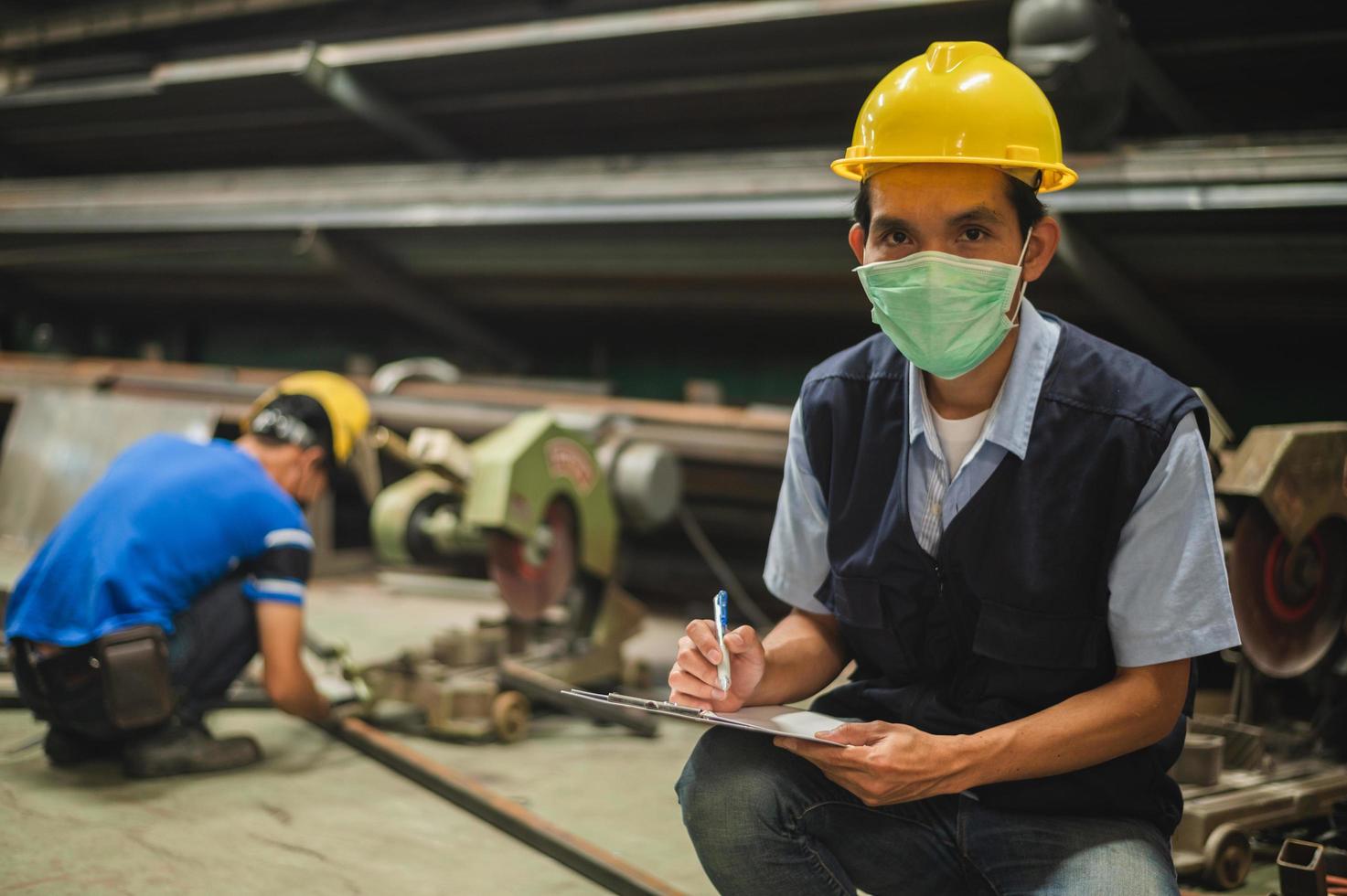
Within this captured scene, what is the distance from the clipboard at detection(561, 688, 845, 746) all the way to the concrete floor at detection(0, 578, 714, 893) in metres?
0.69

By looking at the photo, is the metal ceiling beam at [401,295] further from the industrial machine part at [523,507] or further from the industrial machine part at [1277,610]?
the industrial machine part at [1277,610]

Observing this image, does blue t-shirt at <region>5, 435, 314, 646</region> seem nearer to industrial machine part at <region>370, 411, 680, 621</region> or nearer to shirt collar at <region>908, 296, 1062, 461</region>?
industrial machine part at <region>370, 411, 680, 621</region>

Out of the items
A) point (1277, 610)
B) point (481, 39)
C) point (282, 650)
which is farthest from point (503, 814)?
point (481, 39)

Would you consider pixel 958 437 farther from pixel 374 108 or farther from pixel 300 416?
pixel 374 108

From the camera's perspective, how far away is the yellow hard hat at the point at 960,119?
1.21 m

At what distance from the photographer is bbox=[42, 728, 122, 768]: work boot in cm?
229

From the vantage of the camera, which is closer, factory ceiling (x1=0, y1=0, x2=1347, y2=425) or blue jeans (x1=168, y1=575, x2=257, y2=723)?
blue jeans (x1=168, y1=575, x2=257, y2=723)

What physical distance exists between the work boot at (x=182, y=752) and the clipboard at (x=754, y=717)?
4.54 feet

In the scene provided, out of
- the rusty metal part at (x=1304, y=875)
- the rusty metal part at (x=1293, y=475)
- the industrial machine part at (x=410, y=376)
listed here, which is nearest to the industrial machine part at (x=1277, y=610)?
the rusty metal part at (x=1293, y=475)

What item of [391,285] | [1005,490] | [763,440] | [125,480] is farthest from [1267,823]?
[391,285]

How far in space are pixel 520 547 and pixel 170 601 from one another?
0.88 metres

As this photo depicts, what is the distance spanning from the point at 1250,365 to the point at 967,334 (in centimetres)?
282

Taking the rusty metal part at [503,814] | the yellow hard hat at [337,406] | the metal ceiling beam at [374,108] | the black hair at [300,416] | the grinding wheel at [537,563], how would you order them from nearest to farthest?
the rusty metal part at [503,814], the black hair at [300,416], the yellow hard hat at [337,406], the grinding wheel at [537,563], the metal ceiling beam at [374,108]

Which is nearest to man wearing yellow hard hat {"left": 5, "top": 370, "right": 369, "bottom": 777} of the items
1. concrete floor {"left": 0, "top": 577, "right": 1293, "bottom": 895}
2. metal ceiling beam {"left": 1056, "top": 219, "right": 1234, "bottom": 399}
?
concrete floor {"left": 0, "top": 577, "right": 1293, "bottom": 895}
